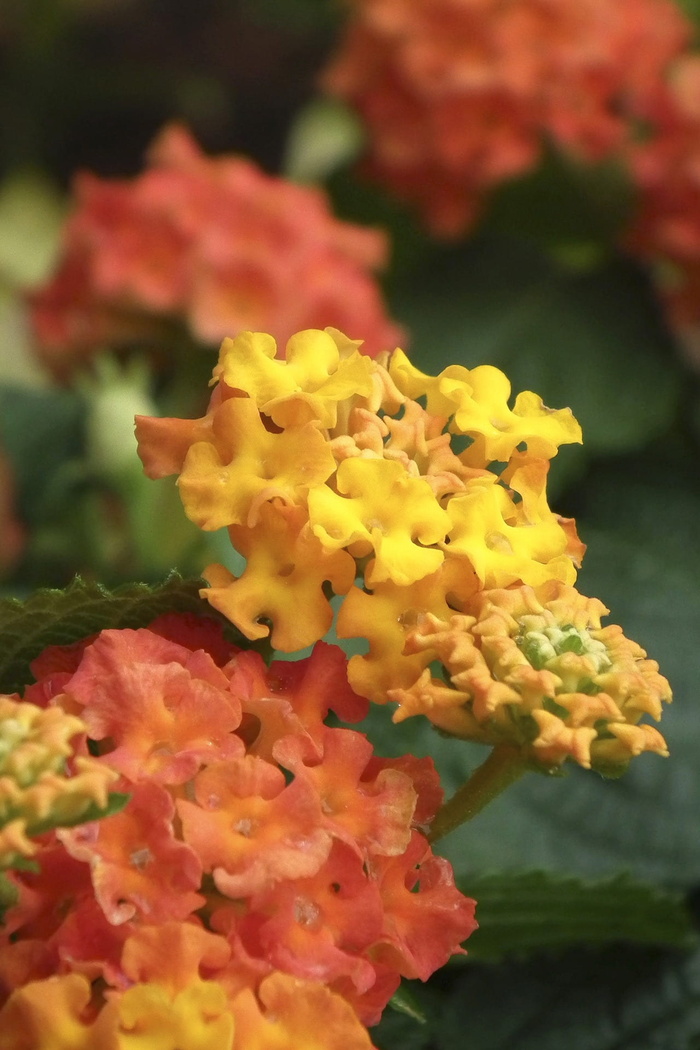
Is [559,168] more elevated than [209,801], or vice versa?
[559,168]

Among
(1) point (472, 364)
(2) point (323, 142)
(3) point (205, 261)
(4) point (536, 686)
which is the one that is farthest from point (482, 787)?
(2) point (323, 142)

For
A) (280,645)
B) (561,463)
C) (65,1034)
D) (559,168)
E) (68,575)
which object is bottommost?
(65,1034)

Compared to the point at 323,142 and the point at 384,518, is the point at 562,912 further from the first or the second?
the point at 323,142

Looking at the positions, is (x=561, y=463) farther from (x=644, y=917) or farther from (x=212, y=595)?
(x=212, y=595)

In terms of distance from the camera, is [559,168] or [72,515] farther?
[559,168]

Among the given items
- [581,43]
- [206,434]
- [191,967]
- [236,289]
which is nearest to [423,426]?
[206,434]

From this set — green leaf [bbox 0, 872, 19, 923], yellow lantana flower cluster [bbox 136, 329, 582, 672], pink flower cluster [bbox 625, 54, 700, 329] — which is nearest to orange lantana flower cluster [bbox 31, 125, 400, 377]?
pink flower cluster [bbox 625, 54, 700, 329]

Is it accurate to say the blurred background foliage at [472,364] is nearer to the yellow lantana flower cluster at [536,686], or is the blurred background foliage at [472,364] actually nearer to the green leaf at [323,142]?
the green leaf at [323,142]
